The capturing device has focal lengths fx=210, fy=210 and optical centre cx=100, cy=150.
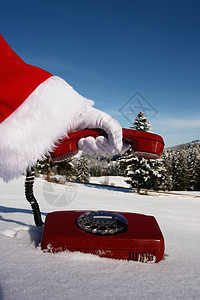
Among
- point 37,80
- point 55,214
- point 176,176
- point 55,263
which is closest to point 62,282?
point 55,263

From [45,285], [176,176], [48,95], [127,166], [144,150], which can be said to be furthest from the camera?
[176,176]

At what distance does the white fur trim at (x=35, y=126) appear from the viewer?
0.97 m

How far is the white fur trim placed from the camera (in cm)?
97

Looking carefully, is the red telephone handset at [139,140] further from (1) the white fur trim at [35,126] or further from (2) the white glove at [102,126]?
(1) the white fur trim at [35,126]

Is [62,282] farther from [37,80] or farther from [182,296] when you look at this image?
[37,80]

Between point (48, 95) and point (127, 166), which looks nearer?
point (48, 95)

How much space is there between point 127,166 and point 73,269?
602 inches

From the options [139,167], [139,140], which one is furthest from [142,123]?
[139,140]

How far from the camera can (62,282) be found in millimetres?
771

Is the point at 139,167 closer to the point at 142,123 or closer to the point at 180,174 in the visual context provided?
the point at 142,123

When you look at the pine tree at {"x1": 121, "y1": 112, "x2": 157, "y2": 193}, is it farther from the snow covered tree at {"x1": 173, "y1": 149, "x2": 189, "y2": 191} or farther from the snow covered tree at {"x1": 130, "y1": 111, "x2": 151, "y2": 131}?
the snow covered tree at {"x1": 173, "y1": 149, "x2": 189, "y2": 191}

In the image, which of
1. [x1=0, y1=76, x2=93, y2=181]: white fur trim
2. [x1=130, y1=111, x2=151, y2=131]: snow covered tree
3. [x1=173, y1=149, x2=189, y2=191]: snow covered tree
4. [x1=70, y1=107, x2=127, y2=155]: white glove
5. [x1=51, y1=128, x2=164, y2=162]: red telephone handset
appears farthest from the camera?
[x1=173, y1=149, x2=189, y2=191]: snow covered tree

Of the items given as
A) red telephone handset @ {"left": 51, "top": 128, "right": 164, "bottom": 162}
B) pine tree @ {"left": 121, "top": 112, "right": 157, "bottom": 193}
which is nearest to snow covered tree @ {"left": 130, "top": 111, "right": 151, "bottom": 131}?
pine tree @ {"left": 121, "top": 112, "right": 157, "bottom": 193}

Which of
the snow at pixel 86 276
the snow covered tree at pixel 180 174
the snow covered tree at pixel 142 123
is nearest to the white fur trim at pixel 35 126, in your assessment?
the snow at pixel 86 276
